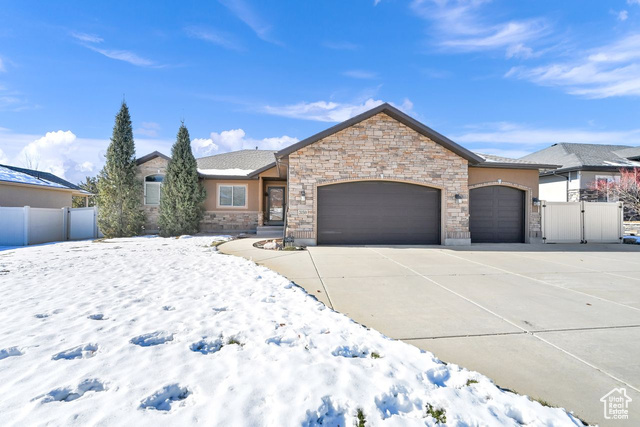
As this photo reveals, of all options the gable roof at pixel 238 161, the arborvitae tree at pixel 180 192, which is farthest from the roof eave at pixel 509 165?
the arborvitae tree at pixel 180 192

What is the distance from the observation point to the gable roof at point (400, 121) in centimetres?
1041

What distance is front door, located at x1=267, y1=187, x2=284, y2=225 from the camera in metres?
16.2

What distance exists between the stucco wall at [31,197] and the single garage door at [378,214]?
1429 centimetres

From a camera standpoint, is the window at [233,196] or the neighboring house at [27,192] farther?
the window at [233,196]

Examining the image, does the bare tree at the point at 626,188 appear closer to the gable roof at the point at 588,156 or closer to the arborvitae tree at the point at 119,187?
the gable roof at the point at 588,156

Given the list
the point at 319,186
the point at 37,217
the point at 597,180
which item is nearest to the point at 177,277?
the point at 319,186

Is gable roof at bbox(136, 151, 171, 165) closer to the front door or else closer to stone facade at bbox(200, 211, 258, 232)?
stone facade at bbox(200, 211, 258, 232)

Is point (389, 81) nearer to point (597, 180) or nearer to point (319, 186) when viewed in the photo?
point (319, 186)

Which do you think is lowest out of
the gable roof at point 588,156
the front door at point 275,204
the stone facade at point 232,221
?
the stone facade at point 232,221

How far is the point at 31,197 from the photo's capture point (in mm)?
14086

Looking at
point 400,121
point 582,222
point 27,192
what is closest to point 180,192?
point 27,192

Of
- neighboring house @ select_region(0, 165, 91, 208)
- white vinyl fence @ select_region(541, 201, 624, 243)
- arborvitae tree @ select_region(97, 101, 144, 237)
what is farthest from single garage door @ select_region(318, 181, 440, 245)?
neighboring house @ select_region(0, 165, 91, 208)

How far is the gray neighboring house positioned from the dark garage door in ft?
23.6

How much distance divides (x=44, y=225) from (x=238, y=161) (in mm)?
9907
